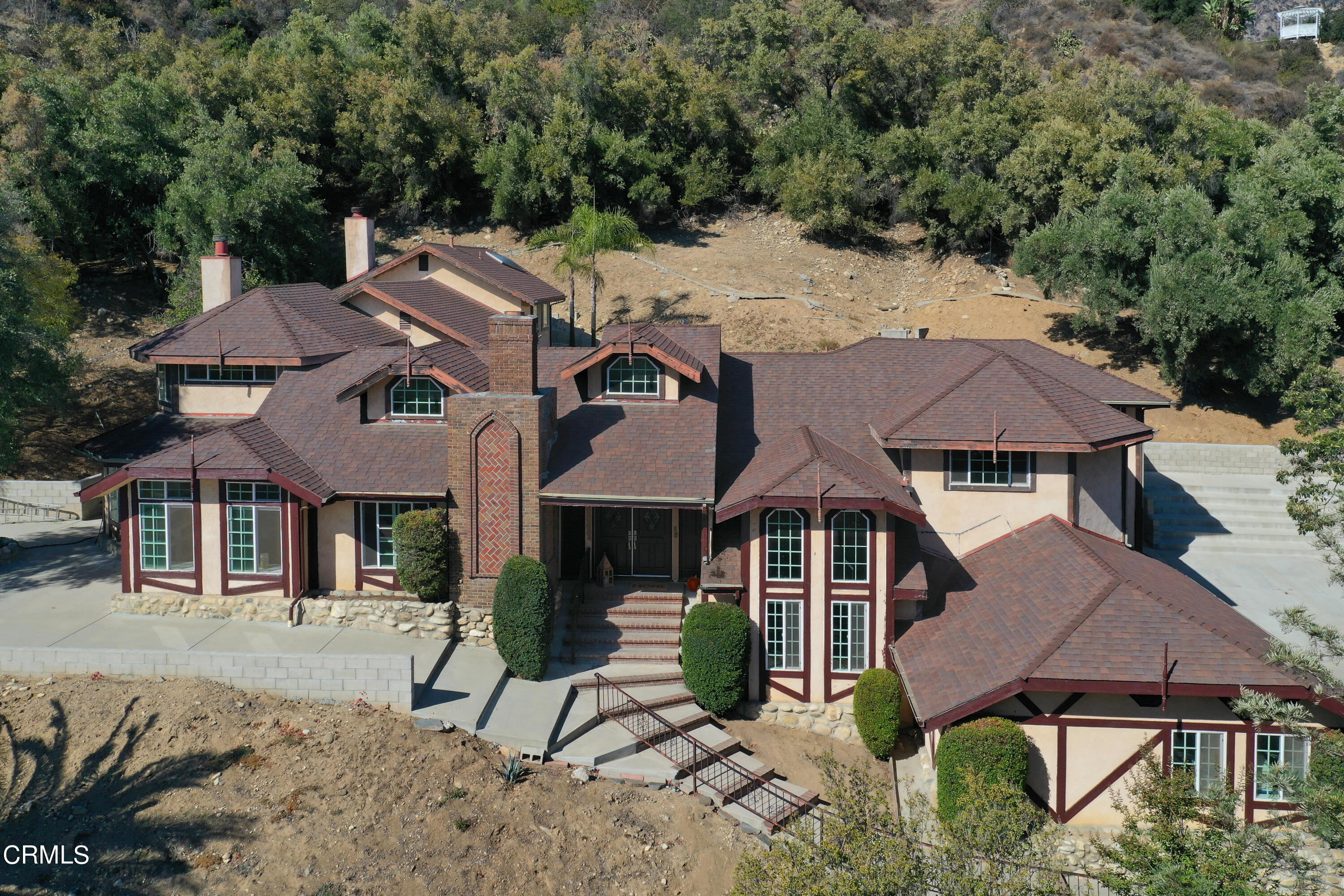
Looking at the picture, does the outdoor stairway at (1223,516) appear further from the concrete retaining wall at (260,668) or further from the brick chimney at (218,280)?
the brick chimney at (218,280)

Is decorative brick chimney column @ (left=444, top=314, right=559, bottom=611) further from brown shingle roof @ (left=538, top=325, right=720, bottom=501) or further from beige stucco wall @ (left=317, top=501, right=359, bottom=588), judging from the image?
beige stucco wall @ (left=317, top=501, right=359, bottom=588)

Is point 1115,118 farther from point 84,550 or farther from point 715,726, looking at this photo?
point 84,550

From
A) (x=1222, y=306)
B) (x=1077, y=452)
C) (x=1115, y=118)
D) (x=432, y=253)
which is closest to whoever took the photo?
(x=1077, y=452)

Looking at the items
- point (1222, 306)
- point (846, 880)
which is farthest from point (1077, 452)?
point (1222, 306)

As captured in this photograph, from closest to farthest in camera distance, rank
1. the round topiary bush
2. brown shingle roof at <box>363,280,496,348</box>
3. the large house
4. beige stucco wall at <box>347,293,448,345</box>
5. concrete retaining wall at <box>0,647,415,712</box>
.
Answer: the large house < concrete retaining wall at <box>0,647,415,712</box> < the round topiary bush < brown shingle roof at <box>363,280,496,348</box> < beige stucco wall at <box>347,293,448,345</box>

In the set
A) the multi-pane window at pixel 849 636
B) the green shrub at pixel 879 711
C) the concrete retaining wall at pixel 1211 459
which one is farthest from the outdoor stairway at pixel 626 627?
the concrete retaining wall at pixel 1211 459

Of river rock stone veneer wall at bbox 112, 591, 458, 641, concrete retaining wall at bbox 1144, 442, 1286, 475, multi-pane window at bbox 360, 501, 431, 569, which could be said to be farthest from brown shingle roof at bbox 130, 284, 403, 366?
concrete retaining wall at bbox 1144, 442, 1286, 475
